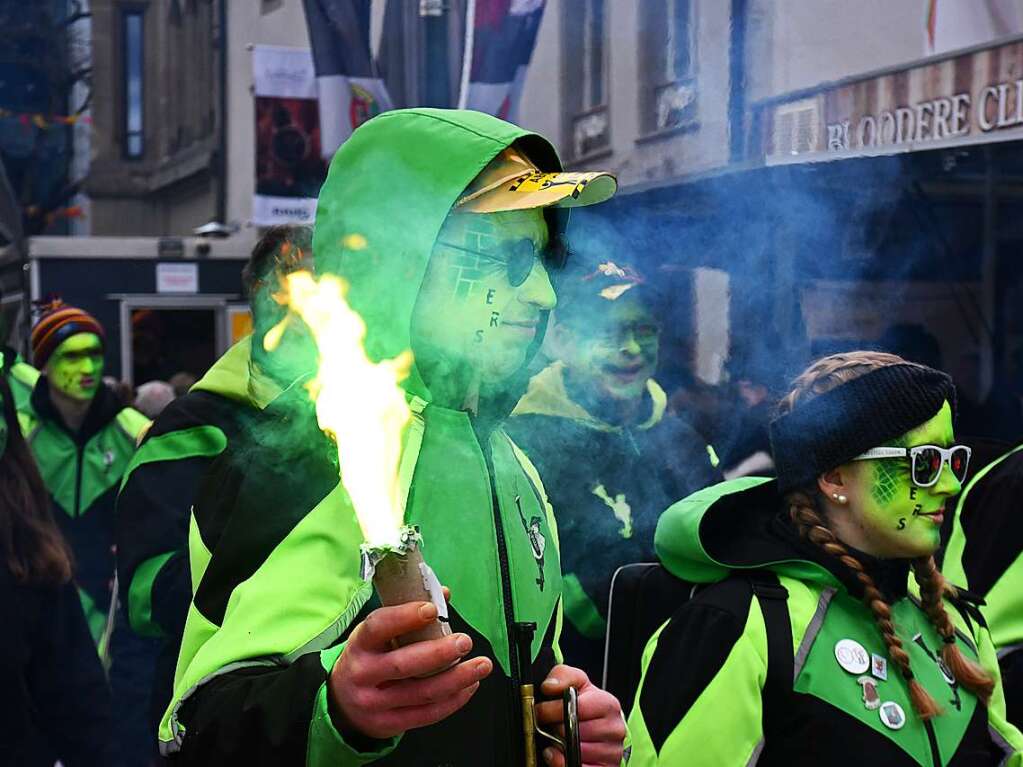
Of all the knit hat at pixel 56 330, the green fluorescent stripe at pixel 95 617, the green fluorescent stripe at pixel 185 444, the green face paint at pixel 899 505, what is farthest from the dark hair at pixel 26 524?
the knit hat at pixel 56 330

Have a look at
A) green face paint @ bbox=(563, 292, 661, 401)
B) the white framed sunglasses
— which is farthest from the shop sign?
the white framed sunglasses

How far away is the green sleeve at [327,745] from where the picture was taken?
5.31 feet

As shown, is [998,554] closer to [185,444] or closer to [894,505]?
[894,505]

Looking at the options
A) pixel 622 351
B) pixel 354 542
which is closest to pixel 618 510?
pixel 622 351

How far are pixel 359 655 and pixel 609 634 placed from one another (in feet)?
7.15

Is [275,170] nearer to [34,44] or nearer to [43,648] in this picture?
[43,648]

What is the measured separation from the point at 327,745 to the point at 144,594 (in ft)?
7.91

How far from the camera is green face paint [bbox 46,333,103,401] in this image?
6.66 metres

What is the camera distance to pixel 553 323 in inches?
148

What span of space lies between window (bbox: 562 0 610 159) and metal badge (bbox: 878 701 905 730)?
7.59 m

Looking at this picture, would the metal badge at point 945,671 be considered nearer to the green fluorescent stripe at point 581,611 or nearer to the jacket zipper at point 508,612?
the jacket zipper at point 508,612

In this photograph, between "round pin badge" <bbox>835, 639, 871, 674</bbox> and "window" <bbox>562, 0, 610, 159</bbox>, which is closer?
"round pin badge" <bbox>835, 639, 871, 674</bbox>

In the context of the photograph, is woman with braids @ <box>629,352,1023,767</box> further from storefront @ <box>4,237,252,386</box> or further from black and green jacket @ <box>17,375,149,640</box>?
storefront @ <box>4,237,252,386</box>

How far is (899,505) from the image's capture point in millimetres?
2807
